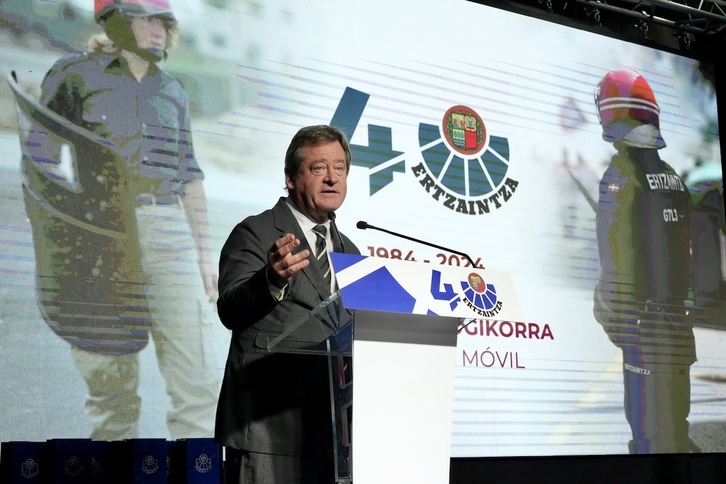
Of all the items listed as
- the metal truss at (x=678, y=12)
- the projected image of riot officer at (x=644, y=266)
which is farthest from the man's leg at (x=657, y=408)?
the metal truss at (x=678, y=12)

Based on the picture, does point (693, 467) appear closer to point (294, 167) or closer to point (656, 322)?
point (656, 322)

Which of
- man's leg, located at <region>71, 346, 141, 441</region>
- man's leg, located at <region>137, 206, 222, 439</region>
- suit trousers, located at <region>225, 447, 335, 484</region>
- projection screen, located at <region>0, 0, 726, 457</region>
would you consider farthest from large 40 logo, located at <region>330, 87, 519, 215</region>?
suit trousers, located at <region>225, 447, 335, 484</region>

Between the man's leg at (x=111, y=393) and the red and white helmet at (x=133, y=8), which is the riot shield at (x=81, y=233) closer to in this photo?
the man's leg at (x=111, y=393)

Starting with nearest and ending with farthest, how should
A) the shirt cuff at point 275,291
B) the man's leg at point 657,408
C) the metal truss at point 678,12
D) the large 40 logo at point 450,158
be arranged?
the shirt cuff at point 275,291
the large 40 logo at point 450,158
the man's leg at point 657,408
the metal truss at point 678,12

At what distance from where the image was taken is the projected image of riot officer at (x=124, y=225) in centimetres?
390

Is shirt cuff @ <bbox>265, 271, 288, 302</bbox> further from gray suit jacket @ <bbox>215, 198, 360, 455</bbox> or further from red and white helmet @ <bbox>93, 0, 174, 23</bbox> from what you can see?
red and white helmet @ <bbox>93, 0, 174, 23</bbox>

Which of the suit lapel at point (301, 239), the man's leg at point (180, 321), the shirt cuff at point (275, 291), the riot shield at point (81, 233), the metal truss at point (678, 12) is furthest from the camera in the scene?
the metal truss at point (678, 12)

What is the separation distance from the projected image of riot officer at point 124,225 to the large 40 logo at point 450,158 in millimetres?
955

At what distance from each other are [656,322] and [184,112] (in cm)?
319

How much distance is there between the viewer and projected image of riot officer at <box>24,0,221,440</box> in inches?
154

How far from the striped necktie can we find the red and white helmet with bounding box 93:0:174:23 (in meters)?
2.10

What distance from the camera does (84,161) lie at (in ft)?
13.2

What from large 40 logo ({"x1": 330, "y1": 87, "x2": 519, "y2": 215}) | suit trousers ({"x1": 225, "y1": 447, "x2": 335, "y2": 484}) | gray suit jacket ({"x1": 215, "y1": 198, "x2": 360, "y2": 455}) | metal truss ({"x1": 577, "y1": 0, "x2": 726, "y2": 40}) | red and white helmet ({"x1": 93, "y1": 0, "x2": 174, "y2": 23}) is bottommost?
suit trousers ({"x1": 225, "y1": 447, "x2": 335, "y2": 484})

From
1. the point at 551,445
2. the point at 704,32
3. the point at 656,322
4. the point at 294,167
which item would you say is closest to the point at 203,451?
the point at 294,167
